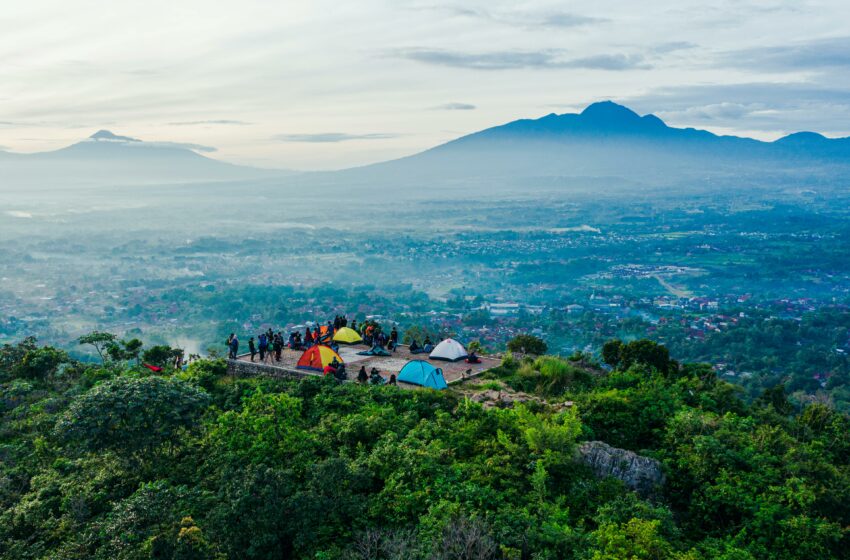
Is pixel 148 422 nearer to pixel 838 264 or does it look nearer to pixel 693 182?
pixel 838 264

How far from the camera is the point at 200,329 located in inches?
1908

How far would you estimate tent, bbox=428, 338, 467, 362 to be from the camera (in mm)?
18484

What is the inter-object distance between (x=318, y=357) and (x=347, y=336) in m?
3.39

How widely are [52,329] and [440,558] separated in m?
50.2

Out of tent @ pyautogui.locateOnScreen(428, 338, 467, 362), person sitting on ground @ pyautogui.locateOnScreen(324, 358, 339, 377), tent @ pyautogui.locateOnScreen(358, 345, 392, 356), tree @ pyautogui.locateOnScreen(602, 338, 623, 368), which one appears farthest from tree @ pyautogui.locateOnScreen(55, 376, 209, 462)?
tree @ pyautogui.locateOnScreen(602, 338, 623, 368)

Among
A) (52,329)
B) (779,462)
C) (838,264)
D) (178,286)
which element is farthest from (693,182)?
(779,462)

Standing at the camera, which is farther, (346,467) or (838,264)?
(838,264)

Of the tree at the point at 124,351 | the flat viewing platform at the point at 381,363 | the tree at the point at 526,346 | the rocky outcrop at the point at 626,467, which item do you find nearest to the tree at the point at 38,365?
the tree at the point at 124,351

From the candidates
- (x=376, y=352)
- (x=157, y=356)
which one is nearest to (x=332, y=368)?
(x=376, y=352)

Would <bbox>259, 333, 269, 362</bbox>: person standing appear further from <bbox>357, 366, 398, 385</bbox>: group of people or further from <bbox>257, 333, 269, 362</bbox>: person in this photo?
<bbox>357, 366, 398, 385</bbox>: group of people

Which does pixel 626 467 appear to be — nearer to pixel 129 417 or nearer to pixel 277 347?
pixel 129 417

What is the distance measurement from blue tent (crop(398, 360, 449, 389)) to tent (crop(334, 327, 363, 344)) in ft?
14.5

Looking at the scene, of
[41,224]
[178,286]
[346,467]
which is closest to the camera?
[346,467]

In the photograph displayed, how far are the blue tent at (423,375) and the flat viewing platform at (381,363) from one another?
28 cm
